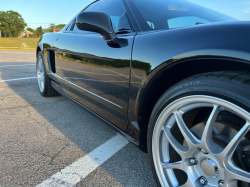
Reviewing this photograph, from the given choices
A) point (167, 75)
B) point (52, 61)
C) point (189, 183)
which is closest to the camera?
point (189, 183)

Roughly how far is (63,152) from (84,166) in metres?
0.31

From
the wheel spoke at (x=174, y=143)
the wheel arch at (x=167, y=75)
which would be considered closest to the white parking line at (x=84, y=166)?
the wheel arch at (x=167, y=75)

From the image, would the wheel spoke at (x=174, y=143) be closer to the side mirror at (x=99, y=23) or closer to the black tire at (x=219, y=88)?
the black tire at (x=219, y=88)

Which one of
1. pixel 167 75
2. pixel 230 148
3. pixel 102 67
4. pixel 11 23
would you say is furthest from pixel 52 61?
pixel 11 23

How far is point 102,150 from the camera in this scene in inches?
74.2

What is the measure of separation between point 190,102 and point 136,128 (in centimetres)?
52

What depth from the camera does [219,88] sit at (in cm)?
91

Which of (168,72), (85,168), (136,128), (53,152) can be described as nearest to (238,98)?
(168,72)

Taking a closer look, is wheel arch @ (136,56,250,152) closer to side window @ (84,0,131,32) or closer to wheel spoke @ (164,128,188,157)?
wheel spoke @ (164,128,188,157)

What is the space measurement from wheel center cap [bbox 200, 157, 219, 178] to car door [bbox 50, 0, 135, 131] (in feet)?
2.18

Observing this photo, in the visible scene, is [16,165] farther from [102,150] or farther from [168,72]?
[168,72]

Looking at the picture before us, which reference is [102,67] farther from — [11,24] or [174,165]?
[11,24]

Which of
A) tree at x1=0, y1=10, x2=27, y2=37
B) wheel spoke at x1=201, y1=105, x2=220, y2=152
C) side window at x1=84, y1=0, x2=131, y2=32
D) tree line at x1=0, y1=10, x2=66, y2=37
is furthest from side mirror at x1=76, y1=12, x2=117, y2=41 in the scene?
tree at x1=0, y1=10, x2=27, y2=37

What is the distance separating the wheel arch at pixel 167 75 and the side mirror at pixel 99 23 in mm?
551
